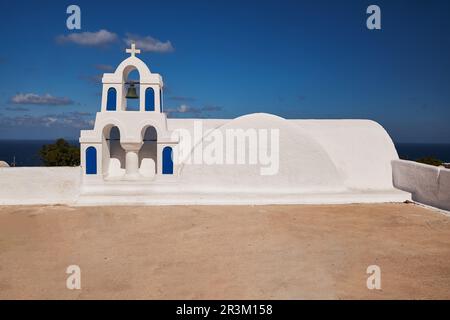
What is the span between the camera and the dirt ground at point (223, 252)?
5375mm

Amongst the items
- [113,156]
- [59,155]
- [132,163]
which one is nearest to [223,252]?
[132,163]

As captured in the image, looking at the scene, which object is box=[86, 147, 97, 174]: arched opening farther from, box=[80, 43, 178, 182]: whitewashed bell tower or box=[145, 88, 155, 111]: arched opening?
box=[145, 88, 155, 111]: arched opening

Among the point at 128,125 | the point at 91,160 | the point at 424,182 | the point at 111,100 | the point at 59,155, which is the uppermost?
the point at 111,100

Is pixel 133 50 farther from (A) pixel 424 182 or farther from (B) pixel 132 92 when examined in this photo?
(A) pixel 424 182

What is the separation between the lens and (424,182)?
11680 mm

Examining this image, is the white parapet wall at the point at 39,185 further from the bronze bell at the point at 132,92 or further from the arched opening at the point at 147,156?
the bronze bell at the point at 132,92

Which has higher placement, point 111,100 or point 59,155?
point 111,100

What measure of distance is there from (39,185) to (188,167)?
4.69 m

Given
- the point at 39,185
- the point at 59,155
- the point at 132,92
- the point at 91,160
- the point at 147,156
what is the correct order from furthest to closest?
the point at 59,155 → the point at 147,156 → the point at 132,92 → the point at 91,160 → the point at 39,185

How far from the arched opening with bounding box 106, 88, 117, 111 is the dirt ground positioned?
403 centimetres

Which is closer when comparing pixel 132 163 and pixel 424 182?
pixel 424 182

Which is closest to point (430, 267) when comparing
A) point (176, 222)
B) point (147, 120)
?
point (176, 222)

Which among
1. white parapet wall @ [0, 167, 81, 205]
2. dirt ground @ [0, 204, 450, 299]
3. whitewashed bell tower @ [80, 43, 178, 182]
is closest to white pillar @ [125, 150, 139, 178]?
whitewashed bell tower @ [80, 43, 178, 182]

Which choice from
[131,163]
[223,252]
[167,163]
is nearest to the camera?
[223,252]
